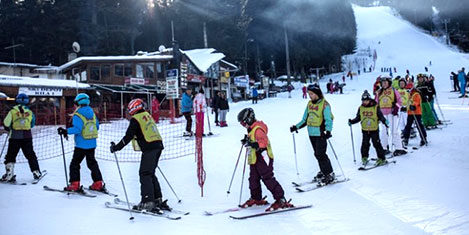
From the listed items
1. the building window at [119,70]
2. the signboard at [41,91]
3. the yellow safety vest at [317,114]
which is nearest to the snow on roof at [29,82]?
the signboard at [41,91]

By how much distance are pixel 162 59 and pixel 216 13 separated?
16335mm

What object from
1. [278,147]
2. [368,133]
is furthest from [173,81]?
[368,133]

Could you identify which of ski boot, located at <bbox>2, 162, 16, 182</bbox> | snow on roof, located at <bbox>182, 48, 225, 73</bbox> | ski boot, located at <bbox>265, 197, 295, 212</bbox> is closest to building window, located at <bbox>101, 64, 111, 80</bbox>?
snow on roof, located at <bbox>182, 48, 225, 73</bbox>

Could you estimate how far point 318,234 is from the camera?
411 cm

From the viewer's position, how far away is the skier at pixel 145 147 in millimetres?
5109

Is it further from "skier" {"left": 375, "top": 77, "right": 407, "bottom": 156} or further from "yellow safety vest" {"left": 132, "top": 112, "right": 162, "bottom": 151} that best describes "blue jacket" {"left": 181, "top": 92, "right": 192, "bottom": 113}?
"yellow safety vest" {"left": 132, "top": 112, "right": 162, "bottom": 151}

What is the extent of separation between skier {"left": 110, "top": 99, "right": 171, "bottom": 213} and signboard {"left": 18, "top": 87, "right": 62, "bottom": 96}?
17148 mm

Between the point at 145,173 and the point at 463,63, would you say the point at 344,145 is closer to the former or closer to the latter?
the point at 145,173

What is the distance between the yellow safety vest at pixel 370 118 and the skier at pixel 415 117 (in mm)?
2311

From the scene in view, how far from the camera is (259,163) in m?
5.25

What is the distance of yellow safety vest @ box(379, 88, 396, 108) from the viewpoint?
26.6 ft

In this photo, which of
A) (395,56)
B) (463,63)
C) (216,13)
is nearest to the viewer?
(216,13)

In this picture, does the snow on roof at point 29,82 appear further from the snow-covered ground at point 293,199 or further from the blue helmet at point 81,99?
the blue helmet at point 81,99

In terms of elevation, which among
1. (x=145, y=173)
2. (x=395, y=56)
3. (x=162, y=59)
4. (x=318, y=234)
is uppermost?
(x=395, y=56)
